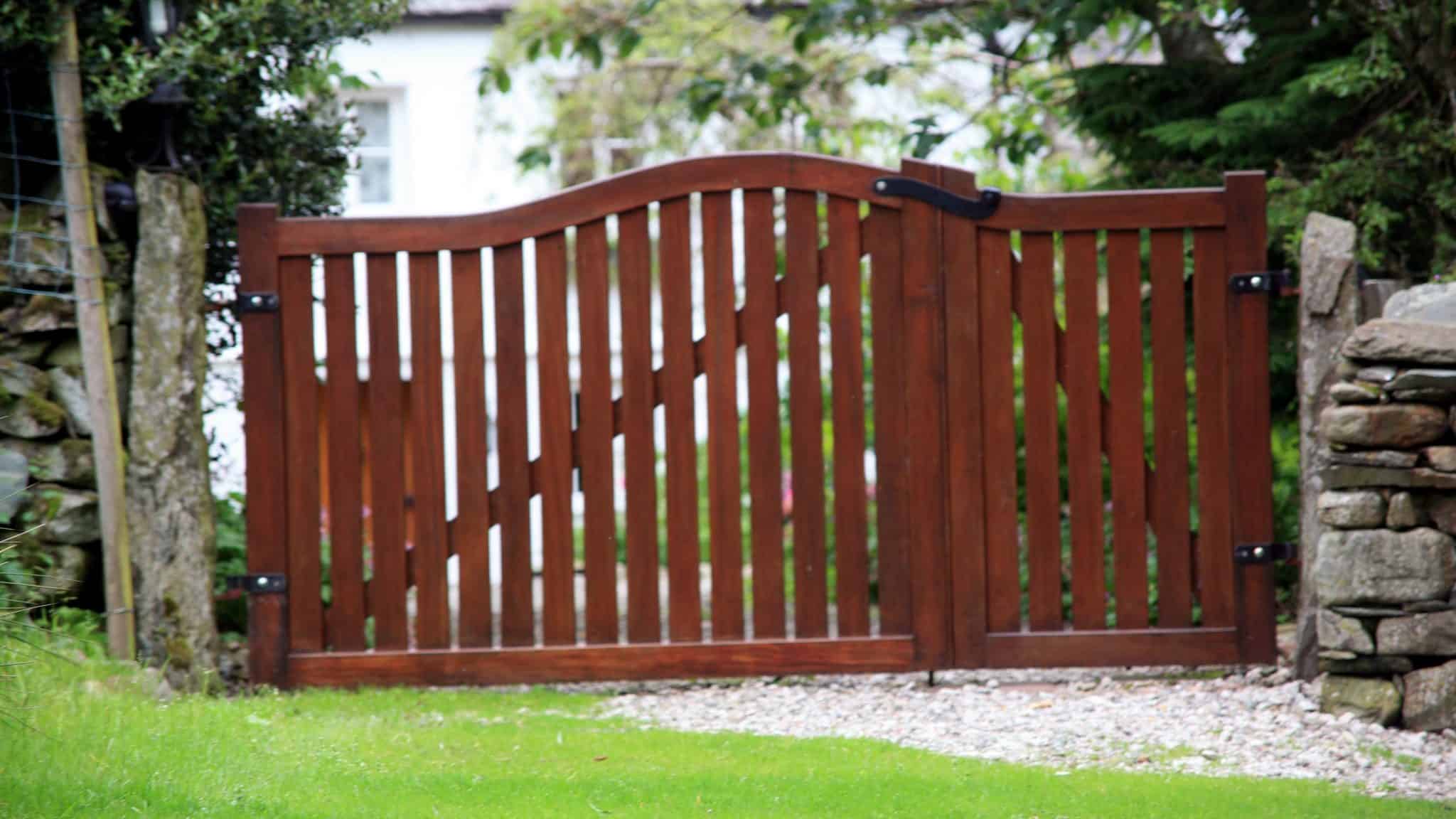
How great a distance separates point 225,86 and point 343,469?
150cm

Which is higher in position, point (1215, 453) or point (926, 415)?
point (926, 415)

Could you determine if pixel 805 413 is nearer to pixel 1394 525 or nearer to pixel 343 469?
pixel 343 469

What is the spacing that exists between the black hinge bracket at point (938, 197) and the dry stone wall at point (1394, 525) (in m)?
1.32

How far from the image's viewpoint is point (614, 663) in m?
5.14

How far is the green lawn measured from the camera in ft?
10.9

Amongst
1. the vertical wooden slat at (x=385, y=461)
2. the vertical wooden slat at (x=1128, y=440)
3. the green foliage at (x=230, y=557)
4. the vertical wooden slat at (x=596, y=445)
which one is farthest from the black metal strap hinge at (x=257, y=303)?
the vertical wooden slat at (x=1128, y=440)

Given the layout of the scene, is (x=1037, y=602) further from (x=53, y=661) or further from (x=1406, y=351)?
(x=53, y=661)

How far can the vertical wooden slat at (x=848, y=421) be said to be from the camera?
5.16m

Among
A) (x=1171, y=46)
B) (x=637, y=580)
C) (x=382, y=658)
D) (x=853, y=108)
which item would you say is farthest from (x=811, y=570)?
(x=853, y=108)

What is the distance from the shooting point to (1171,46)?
23.6 ft

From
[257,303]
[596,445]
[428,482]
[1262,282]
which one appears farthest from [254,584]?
[1262,282]

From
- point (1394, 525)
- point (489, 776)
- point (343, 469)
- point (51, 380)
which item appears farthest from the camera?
point (343, 469)

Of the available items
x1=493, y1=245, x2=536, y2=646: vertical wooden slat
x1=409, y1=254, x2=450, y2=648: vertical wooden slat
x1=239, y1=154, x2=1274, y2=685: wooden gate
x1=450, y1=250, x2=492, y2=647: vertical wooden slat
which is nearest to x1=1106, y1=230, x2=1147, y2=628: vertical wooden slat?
x1=239, y1=154, x2=1274, y2=685: wooden gate

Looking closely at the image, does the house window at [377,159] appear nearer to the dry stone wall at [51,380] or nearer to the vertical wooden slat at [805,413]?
the dry stone wall at [51,380]
